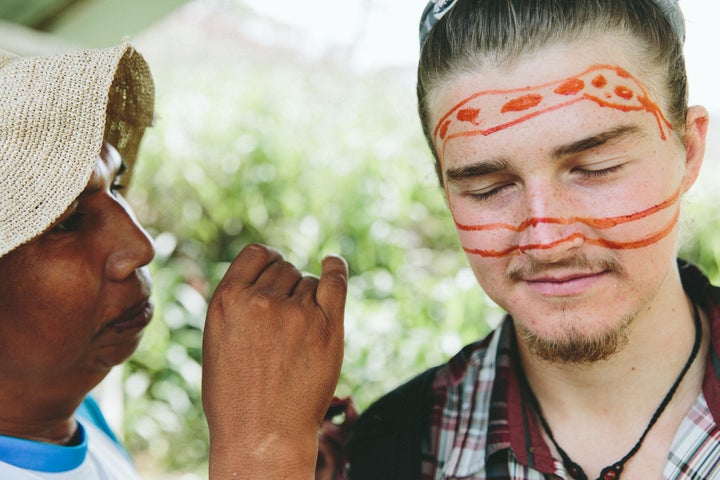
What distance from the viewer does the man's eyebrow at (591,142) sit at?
131cm

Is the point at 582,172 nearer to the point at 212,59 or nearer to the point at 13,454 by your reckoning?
the point at 13,454

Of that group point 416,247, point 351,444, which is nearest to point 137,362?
point 416,247

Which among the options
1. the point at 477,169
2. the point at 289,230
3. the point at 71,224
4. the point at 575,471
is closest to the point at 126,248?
the point at 71,224

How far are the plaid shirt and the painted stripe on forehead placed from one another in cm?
47

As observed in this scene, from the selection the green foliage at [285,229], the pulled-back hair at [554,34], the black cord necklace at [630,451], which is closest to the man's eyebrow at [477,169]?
the pulled-back hair at [554,34]

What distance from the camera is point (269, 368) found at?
129cm

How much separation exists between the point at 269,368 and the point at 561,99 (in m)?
0.69

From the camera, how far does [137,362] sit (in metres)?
4.32

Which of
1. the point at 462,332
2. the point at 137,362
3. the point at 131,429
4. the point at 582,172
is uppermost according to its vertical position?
the point at 582,172

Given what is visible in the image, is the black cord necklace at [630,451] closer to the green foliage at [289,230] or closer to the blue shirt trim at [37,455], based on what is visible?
the blue shirt trim at [37,455]

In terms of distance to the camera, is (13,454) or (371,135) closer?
(13,454)

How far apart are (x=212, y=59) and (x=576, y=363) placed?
581cm

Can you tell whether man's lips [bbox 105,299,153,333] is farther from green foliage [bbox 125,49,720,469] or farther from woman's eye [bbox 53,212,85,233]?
green foliage [bbox 125,49,720,469]

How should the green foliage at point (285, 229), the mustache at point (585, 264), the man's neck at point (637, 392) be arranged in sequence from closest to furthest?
the mustache at point (585, 264), the man's neck at point (637, 392), the green foliage at point (285, 229)
